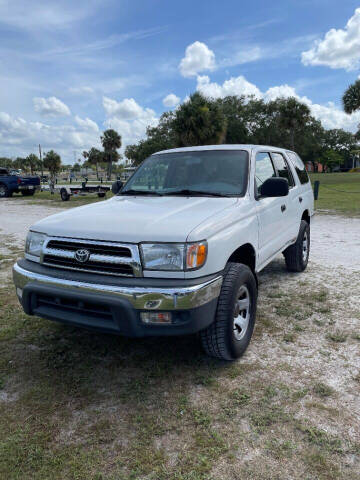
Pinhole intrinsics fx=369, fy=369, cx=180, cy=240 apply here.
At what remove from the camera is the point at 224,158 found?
380 centimetres

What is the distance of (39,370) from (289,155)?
13.6 feet

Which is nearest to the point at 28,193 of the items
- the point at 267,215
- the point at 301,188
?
the point at 301,188

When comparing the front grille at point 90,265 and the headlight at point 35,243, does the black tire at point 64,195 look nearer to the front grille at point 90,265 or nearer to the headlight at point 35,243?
the headlight at point 35,243

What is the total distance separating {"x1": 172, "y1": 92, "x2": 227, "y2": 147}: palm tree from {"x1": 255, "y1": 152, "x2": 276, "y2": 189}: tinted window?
25612mm

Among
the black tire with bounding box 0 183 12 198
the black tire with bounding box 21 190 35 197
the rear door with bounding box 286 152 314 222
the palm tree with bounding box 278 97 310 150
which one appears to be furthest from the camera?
the palm tree with bounding box 278 97 310 150

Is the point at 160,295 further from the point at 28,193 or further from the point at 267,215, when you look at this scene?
the point at 28,193

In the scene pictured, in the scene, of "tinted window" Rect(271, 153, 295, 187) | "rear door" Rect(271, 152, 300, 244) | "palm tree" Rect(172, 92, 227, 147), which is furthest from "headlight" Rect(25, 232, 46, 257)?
"palm tree" Rect(172, 92, 227, 147)

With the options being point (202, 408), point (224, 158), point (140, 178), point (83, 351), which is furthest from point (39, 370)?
point (224, 158)

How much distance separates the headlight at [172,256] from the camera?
246cm

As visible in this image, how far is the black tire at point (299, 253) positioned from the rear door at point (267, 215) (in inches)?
31.6

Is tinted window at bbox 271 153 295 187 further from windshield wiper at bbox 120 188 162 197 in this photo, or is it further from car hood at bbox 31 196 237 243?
windshield wiper at bbox 120 188 162 197

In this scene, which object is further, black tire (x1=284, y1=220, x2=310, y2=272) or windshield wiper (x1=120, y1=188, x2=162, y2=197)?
black tire (x1=284, y1=220, x2=310, y2=272)

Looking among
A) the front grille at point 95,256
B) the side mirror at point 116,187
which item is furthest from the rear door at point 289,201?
the front grille at point 95,256

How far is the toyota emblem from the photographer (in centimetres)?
263
